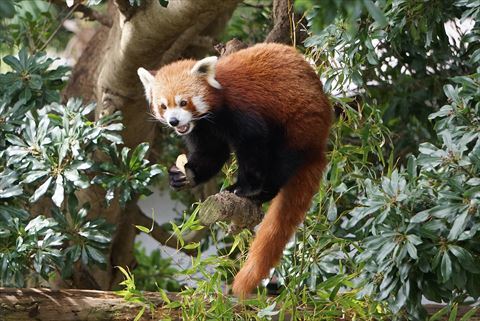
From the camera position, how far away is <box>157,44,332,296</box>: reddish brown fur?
2.65 meters

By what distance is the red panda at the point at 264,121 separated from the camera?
8.68ft

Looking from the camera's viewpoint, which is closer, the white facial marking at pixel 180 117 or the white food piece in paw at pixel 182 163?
the white facial marking at pixel 180 117

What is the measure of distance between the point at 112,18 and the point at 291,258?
1.73 metres

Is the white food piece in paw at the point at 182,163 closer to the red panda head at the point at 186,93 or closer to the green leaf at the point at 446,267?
the red panda head at the point at 186,93

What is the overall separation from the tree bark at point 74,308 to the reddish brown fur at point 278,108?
1.14 ft

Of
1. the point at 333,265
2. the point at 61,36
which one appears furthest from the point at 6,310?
the point at 61,36

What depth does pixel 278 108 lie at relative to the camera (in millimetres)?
2664

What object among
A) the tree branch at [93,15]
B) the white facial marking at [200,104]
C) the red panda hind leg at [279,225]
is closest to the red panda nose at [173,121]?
the white facial marking at [200,104]

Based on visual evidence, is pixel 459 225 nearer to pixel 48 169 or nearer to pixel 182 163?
pixel 182 163

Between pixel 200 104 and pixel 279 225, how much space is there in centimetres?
49

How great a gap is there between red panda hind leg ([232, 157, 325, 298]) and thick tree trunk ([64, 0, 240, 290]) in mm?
802

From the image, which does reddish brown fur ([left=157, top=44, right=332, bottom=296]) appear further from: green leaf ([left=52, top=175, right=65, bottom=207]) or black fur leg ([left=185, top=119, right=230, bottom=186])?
green leaf ([left=52, top=175, right=65, bottom=207])

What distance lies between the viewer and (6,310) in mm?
2873

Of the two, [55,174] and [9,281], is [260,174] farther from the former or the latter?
Result: [9,281]
